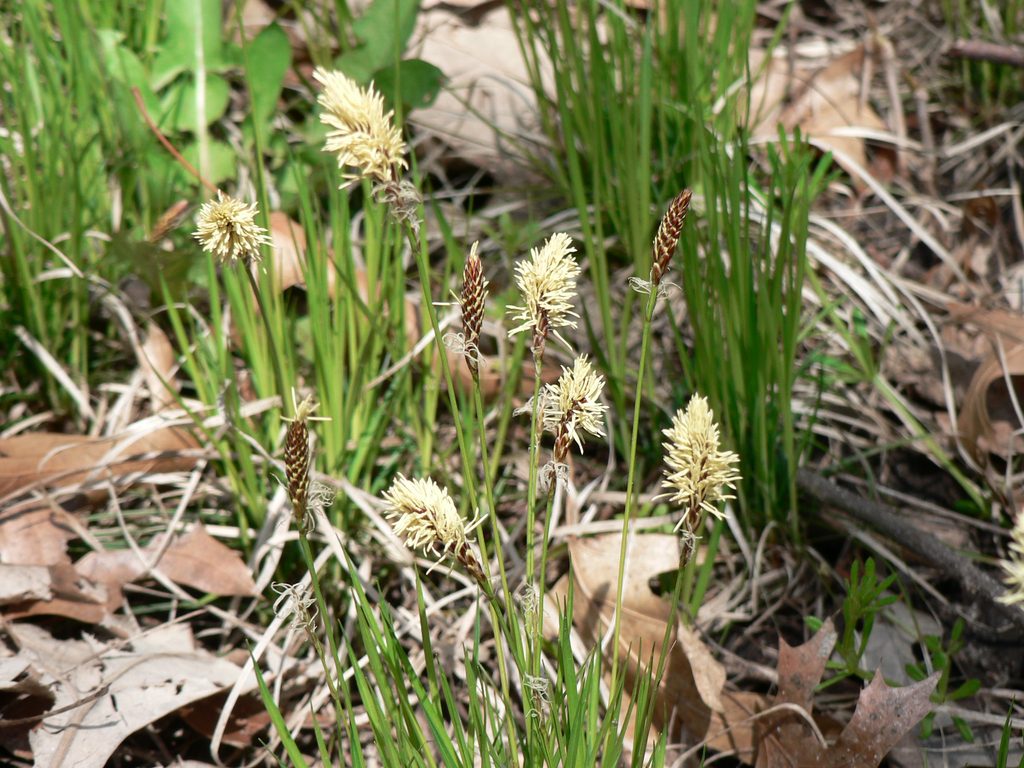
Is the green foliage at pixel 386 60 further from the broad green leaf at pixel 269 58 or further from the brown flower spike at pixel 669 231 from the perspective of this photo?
the brown flower spike at pixel 669 231

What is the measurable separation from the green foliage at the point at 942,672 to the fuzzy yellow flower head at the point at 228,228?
119 cm

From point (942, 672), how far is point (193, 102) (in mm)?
1966

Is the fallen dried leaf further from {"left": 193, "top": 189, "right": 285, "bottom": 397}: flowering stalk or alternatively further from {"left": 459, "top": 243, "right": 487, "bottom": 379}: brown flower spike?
{"left": 193, "top": 189, "right": 285, "bottom": 397}: flowering stalk

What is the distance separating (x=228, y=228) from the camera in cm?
95

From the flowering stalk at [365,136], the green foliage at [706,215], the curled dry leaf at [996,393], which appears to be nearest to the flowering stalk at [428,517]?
the flowering stalk at [365,136]

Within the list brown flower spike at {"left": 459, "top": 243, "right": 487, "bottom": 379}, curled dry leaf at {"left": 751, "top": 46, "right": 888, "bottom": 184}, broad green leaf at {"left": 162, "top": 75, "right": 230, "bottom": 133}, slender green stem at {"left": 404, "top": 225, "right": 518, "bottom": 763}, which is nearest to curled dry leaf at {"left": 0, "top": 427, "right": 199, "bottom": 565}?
broad green leaf at {"left": 162, "top": 75, "right": 230, "bottom": 133}

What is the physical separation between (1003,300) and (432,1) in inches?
68.3

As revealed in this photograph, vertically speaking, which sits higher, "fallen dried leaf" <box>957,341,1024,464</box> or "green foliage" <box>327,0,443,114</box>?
"green foliage" <box>327,0,443,114</box>

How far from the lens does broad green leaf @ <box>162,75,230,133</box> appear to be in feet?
7.28

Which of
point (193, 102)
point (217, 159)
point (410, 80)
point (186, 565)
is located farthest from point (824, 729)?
point (193, 102)

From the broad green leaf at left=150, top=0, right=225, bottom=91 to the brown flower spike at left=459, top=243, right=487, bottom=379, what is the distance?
1.66m

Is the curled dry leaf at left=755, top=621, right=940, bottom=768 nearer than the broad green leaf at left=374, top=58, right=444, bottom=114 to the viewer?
Yes

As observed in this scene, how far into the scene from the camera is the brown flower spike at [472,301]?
864 millimetres

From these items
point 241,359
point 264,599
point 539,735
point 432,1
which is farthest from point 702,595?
point 432,1
